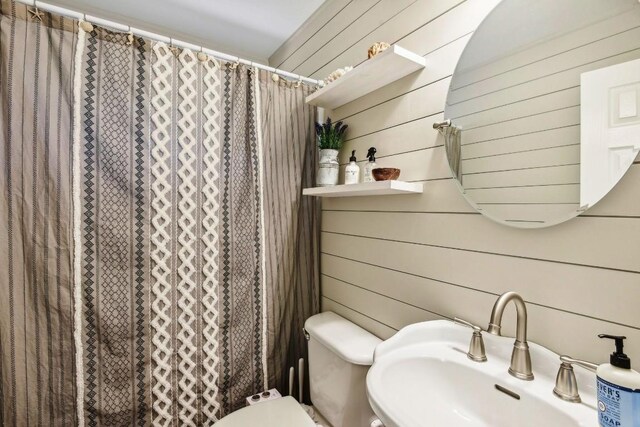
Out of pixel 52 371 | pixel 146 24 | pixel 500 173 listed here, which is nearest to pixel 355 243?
pixel 500 173

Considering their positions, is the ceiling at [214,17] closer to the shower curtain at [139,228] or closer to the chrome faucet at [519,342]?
the shower curtain at [139,228]

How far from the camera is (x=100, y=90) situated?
1113 mm

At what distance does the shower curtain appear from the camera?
102 cm

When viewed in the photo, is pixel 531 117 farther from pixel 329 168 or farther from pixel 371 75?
pixel 329 168

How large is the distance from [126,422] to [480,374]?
132cm

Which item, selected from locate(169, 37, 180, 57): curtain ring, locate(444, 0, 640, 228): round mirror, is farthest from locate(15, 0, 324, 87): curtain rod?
locate(444, 0, 640, 228): round mirror

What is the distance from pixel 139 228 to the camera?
119 cm

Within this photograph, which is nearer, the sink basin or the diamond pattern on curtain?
the sink basin

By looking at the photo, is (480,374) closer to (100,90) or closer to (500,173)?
(500,173)

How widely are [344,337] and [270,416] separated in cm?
42

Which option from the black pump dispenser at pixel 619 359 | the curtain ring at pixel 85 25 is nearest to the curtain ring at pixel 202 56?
the curtain ring at pixel 85 25

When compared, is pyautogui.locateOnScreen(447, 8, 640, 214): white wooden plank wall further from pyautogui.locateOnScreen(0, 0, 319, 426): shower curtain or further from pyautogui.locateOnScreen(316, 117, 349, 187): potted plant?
pyautogui.locateOnScreen(0, 0, 319, 426): shower curtain

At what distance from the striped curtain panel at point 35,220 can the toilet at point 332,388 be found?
2.14 ft

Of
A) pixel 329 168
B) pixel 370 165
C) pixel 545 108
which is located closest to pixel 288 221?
pixel 329 168
